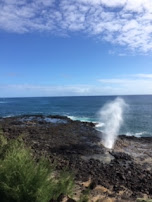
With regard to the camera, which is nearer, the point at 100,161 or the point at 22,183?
the point at 22,183

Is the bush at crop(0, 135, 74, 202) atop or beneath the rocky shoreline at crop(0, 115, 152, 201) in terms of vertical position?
atop

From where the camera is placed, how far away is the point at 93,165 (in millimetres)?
20438

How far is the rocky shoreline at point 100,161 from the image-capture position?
15.8m

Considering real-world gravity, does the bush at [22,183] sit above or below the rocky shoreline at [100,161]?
above

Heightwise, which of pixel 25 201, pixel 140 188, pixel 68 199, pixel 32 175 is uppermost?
pixel 32 175

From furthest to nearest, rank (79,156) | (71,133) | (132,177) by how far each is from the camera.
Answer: (71,133), (79,156), (132,177)

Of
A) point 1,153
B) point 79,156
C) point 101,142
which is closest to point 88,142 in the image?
point 101,142

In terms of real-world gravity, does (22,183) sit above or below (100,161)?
above

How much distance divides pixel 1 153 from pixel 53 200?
14.5ft

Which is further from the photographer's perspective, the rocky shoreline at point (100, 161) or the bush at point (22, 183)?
the rocky shoreline at point (100, 161)

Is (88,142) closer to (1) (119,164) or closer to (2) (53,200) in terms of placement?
(1) (119,164)

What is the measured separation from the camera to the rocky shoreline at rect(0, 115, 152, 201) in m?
15.8

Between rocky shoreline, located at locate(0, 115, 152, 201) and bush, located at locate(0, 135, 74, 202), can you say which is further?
rocky shoreline, located at locate(0, 115, 152, 201)

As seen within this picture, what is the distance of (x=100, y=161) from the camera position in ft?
73.1
